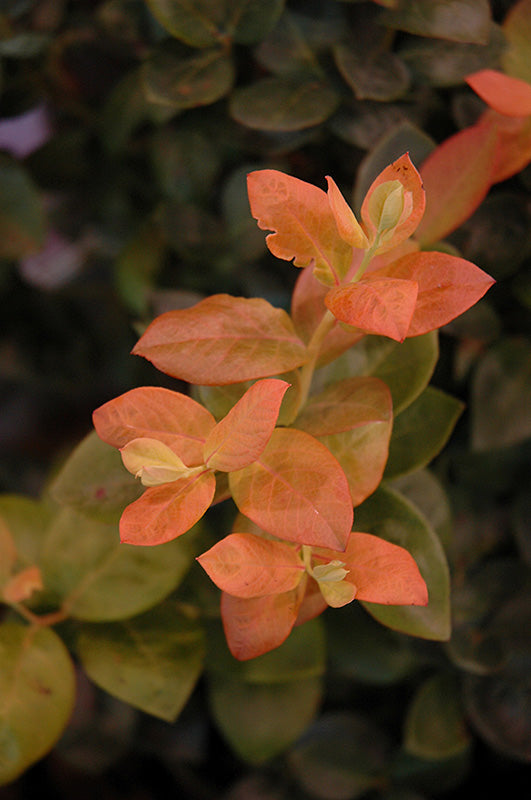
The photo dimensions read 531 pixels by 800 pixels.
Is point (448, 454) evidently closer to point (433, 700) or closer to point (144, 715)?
point (433, 700)

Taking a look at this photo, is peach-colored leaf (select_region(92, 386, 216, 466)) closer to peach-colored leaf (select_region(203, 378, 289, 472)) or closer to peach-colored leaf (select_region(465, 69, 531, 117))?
peach-colored leaf (select_region(203, 378, 289, 472))

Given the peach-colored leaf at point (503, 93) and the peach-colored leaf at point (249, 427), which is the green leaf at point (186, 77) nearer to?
the peach-colored leaf at point (503, 93)

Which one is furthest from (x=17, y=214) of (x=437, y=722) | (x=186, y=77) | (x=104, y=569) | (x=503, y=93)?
(x=437, y=722)

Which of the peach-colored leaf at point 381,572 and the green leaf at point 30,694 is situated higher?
the peach-colored leaf at point 381,572

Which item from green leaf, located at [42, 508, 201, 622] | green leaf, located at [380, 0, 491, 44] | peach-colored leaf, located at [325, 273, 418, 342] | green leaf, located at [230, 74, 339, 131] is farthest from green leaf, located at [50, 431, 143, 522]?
green leaf, located at [380, 0, 491, 44]

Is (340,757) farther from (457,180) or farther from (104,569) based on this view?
(457,180)

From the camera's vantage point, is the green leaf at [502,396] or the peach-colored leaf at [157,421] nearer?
the peach-colored leaf at [157,421]

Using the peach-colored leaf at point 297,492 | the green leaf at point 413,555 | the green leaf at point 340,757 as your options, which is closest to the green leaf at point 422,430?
the green leaf at point 413,555
